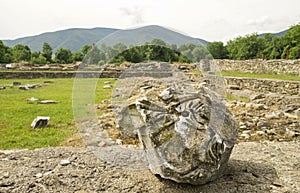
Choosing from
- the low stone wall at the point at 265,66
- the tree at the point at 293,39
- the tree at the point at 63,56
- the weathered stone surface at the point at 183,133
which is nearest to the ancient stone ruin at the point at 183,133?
the weathered stone surface at the point at 183,133

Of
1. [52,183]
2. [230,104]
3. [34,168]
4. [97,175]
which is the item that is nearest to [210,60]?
[97,175]

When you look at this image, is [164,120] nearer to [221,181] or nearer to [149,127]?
[149,127]

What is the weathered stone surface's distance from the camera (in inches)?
121

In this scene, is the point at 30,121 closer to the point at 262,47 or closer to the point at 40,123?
the point at 40,123

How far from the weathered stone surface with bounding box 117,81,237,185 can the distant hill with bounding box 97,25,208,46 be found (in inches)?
32.2

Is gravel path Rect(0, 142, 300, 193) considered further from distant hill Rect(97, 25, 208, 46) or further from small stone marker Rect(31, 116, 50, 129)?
small stone marker Rect(31, 116, 50, 129)

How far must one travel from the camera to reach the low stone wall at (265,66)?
699 inches

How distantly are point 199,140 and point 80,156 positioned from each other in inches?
91.1

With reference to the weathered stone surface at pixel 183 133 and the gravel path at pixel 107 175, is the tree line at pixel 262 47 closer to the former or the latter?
the gravel path at pixel 107 175

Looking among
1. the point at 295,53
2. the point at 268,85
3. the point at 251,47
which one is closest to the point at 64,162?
the point at 268,85

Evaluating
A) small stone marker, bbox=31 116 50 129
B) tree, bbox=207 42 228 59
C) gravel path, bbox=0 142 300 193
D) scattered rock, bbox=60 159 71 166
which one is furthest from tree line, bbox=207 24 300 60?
scattered rock, bbox=60 159 71 166

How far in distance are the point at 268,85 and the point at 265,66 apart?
291 inches

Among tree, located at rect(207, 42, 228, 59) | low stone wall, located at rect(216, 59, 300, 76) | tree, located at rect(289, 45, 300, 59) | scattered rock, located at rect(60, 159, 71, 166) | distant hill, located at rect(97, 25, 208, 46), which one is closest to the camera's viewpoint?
distant hill, located at rect(97, 25, 208, 46)

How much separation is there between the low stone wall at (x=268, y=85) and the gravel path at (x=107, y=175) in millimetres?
8686
